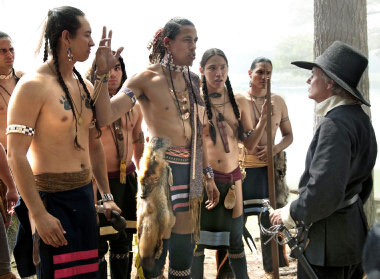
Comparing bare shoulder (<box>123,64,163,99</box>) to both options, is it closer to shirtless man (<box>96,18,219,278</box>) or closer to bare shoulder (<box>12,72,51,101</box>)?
shirtless man (<box>96,18,219,278</box>)

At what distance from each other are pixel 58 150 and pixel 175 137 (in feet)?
3.67

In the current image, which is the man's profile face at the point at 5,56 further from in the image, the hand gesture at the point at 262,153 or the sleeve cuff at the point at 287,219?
the sleeve cuff at the point at 287,219

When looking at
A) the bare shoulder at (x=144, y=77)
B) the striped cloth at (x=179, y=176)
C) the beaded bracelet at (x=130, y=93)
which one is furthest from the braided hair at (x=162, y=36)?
the striped cloth at (x=179, y=176)

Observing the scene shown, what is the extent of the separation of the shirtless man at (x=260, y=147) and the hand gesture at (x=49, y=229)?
9.39 ft

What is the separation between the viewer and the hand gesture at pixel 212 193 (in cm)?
448

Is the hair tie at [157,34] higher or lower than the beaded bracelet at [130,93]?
higher

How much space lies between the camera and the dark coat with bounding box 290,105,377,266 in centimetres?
311

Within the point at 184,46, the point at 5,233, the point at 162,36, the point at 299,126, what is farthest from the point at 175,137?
the point at 299,126

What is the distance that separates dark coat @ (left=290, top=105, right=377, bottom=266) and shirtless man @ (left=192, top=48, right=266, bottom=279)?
1.57 m

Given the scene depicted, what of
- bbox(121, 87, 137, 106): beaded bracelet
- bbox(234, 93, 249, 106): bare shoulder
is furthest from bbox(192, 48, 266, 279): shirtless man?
bbox(121, 87, 137, 106): beaded bracelet

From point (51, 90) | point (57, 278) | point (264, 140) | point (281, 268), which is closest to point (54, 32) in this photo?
point (51, 90)

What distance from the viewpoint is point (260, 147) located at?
5.67 meters

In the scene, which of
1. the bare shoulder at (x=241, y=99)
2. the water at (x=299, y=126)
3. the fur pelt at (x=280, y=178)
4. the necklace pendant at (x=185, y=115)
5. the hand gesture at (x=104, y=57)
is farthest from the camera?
the water at (x=299, y=126)

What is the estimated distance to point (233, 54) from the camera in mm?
20891
